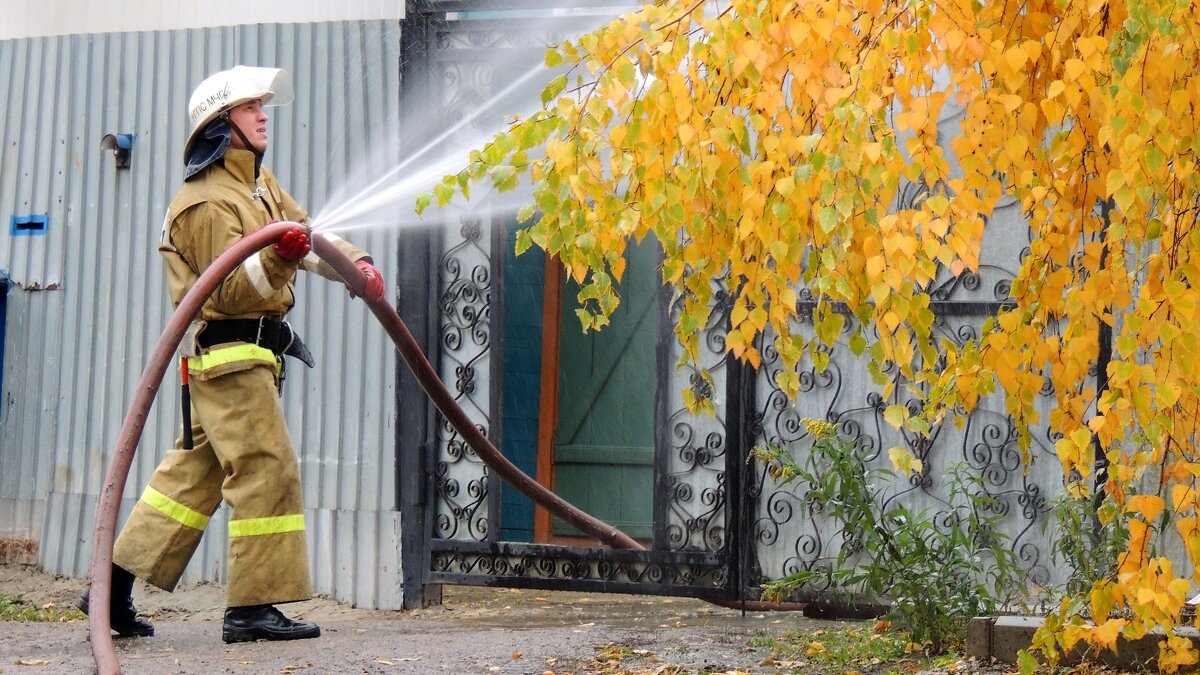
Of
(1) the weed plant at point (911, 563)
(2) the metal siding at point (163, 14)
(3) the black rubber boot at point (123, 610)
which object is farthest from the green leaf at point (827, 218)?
(2) the metal siding at point (163, 14)

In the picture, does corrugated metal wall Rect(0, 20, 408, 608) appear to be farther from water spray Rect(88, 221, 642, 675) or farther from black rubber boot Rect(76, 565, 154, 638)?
water spray Rect(88, 221, 642, 675)

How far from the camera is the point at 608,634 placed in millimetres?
5105

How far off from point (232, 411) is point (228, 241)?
57cm

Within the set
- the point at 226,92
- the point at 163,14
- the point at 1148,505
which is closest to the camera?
the point at 1148,505

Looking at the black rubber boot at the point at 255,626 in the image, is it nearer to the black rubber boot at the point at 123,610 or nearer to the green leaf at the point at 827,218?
the black rubber boot at the point at 123,610

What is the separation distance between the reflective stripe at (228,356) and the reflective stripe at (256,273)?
26 cm

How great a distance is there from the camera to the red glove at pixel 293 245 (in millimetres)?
4328

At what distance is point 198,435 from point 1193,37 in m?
3.53

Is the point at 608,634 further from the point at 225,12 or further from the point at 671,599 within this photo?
the point at 225,12

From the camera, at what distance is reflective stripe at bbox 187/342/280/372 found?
4668 millimetres

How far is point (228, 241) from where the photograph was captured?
15.2 ft

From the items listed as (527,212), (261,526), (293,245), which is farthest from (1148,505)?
(261,526)

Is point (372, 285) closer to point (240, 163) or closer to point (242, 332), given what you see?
point (242, 332)

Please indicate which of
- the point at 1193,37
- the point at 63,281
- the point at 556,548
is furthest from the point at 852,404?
the point at 63,281
